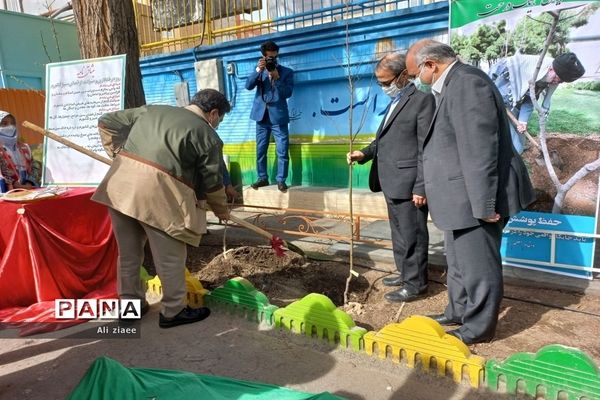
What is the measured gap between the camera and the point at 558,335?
9.12 ft

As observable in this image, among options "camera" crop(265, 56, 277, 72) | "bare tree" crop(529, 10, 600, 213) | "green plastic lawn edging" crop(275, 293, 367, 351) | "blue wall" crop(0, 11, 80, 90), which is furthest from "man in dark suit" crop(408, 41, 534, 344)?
"blue wall" crop(0, 11, 80, 90)

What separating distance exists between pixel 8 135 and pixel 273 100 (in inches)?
123

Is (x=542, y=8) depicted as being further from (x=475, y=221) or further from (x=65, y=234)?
(x=65, y=234)

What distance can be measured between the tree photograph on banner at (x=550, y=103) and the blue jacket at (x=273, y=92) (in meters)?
2.81

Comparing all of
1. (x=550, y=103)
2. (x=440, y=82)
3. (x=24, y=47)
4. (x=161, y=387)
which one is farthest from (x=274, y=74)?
(x=24, y=47)

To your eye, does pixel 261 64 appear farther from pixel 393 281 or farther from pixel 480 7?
pixel 393 281

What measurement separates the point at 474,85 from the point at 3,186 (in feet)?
12.6

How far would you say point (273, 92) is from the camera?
19.6 feet

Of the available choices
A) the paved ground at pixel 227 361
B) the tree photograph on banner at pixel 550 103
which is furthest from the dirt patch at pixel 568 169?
the paved ground at pixel 227 361

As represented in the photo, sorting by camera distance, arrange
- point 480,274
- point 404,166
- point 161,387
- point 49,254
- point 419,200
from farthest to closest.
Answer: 1. point 49,254
2. point 404,166
3. point 419,200
4. point 480,274
5. point 161,387

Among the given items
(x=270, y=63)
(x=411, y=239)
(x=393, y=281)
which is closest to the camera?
(x=411, y=239)

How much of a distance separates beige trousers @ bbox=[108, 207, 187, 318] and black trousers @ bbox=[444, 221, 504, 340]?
73.2 inches

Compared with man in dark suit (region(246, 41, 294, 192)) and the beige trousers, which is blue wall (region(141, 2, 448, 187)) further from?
the beige trousers

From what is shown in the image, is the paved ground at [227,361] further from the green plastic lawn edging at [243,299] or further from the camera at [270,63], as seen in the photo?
the camera at [270,63]
